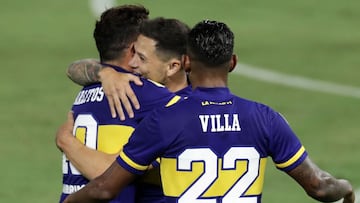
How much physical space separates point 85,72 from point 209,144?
4.93 feet

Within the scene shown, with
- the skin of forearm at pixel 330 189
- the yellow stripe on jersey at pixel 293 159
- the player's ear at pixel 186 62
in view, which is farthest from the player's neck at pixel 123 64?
the skin of forearm at pixel 330 189

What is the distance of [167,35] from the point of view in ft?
25.0

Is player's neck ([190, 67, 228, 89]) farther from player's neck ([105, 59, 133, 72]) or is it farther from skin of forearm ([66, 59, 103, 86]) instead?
skin of forearm ([66, 59, 103, 86])

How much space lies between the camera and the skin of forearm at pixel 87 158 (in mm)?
7398

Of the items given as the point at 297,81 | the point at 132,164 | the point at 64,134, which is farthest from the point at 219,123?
the point at 297,81

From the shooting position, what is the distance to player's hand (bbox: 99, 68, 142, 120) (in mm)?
7512

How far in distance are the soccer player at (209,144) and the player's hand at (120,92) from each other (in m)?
0.61

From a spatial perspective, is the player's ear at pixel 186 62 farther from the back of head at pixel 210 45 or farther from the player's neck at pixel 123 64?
the player's neck at pixel 123 64

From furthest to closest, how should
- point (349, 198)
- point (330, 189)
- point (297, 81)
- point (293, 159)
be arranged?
point (297, 81), point (349, 198), point (330, 189), point (293, 159)

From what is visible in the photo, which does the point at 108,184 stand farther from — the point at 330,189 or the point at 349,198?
the point at 349,198

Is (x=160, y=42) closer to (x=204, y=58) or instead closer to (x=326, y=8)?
(x=204, y=58)

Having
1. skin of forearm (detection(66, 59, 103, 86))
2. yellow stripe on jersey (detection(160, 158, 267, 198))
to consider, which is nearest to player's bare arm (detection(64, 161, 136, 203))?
yellow stripe on jersey (detection(160, 158, 267, 198))

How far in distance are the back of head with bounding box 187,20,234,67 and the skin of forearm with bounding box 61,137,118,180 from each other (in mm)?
907

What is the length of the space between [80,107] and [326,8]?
63.4ft
